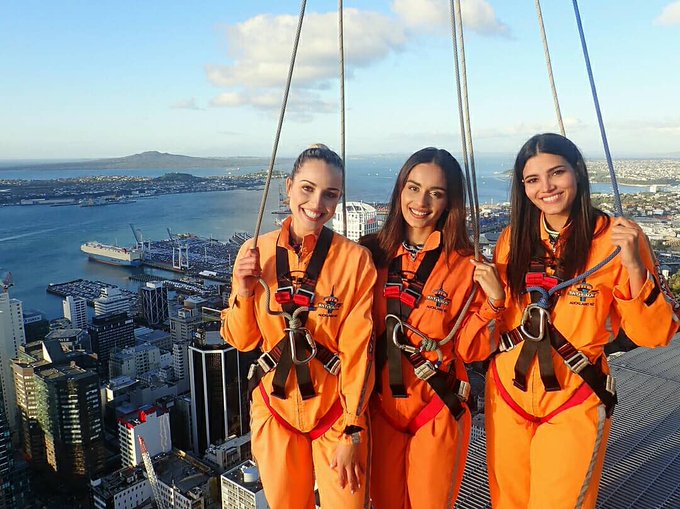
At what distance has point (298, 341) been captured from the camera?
3.96 feet

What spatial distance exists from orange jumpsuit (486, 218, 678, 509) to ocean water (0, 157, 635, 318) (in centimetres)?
1648

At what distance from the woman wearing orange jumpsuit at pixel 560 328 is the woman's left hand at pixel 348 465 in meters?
0.33

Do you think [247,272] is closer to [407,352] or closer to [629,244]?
[407,352]

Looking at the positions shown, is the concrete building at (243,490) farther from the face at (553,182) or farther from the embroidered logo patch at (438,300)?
the face at (553,182)

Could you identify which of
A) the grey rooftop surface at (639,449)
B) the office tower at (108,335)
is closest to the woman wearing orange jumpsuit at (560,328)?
the grey rooftop surface at (639,449)

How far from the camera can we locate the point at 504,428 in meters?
1.26

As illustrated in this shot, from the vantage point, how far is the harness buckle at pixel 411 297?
1.26 meters

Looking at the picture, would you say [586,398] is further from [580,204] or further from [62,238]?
[62,238]

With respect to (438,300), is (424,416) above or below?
below

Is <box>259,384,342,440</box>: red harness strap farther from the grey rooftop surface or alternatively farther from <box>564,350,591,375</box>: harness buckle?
the grey rooftop surface

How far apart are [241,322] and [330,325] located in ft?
0.67

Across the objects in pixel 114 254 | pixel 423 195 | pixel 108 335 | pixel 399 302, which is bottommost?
pixel 108 335

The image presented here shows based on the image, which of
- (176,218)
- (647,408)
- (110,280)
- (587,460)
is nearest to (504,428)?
(587,460)

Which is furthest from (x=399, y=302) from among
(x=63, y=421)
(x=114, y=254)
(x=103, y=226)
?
(x=103, y=226)
